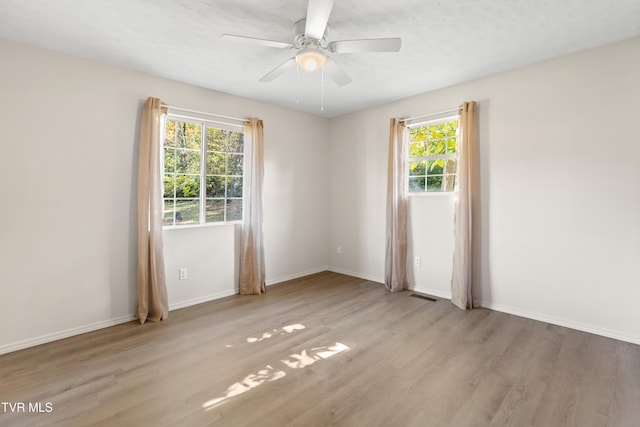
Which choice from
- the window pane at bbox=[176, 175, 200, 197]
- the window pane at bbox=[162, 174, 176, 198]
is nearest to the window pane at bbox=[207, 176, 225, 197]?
the window pane at bbox=[176, 175, 200, 197]

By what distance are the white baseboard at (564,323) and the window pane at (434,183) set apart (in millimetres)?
1501

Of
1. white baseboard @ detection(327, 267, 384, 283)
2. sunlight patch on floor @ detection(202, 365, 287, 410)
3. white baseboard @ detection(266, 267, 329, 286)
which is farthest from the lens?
white baseboard @ detection(327, 267, 384, 283)

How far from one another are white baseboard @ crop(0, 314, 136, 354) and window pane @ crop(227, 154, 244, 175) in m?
2.04

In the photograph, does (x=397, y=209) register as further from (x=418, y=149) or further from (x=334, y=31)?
(x=334, y=31)

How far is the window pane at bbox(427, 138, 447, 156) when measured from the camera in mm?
3932

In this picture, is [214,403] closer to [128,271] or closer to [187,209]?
[128,271]

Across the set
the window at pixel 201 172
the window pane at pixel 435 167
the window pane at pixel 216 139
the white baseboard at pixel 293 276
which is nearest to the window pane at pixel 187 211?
the window at pixel 201 172

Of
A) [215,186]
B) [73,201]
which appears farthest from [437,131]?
[73,201]

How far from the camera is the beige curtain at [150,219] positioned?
3119mm

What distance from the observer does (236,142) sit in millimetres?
4074

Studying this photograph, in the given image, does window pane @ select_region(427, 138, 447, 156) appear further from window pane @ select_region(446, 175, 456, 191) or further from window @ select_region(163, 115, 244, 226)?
window @ select_region(163, 115, 244, 226)

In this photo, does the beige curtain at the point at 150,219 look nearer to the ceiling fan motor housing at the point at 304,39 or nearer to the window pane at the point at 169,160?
the window pane at the point at 169,160

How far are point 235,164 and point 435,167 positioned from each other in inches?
106

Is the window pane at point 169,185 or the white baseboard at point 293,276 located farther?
the white baseboard at point 293,276
